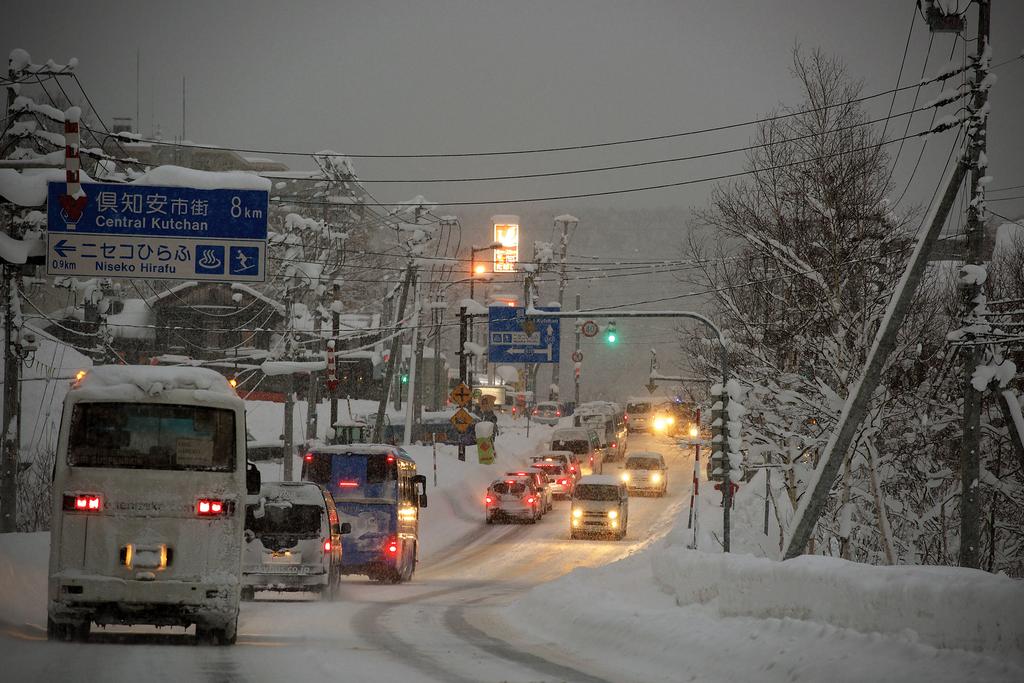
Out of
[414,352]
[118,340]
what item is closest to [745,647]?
→ [414,352]

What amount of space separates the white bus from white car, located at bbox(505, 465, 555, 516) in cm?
3496

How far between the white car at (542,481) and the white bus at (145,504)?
35.0 m

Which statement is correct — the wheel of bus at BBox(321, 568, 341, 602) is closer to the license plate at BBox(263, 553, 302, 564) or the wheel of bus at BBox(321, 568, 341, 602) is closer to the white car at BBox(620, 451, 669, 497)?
the license plate at BBox(263, 553, 302, 564)

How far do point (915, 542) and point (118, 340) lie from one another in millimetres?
52400

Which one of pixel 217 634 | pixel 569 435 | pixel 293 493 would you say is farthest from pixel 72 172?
pixel 569 435

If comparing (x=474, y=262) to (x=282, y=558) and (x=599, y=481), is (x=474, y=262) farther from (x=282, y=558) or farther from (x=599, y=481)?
(x=282, y=558)

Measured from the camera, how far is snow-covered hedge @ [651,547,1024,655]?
920cm

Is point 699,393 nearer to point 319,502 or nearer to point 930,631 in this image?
point 319,502

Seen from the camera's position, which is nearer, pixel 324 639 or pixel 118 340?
pixel 324 639

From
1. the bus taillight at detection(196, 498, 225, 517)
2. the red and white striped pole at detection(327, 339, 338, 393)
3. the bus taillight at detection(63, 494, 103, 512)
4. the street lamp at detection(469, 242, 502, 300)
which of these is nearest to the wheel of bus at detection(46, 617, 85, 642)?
the bus taillight at detection(63, 494, 103, 512)

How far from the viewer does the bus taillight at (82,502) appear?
12695mm

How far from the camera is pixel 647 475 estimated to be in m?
59.3

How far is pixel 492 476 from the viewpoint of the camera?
60844 mm

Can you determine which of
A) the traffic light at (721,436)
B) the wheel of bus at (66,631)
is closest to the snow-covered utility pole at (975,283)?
the traffic light at (721,436)
